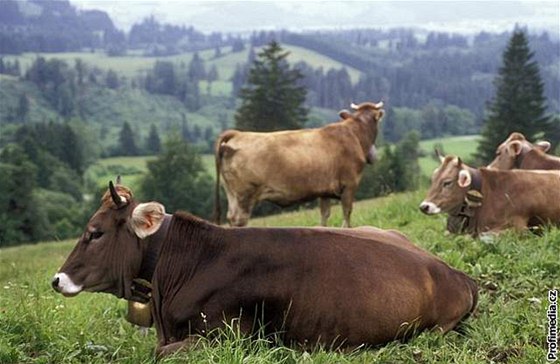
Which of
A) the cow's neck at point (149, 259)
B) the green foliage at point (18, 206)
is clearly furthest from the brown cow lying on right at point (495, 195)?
the green foliage at point (18, 206)

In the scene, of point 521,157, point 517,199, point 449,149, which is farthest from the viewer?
point 449,149

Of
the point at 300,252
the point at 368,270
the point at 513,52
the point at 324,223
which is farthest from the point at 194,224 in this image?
the point at 513,52

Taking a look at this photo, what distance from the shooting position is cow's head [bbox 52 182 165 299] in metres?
6.01

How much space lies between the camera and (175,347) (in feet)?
17.9

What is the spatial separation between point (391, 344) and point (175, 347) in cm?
160

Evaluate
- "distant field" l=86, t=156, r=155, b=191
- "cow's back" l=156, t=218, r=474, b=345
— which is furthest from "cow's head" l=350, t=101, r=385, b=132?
"distant field" l=86, t=156, r=155, b=191

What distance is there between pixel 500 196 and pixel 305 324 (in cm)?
549

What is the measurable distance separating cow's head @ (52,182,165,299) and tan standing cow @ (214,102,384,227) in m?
5.72

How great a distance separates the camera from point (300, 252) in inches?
227

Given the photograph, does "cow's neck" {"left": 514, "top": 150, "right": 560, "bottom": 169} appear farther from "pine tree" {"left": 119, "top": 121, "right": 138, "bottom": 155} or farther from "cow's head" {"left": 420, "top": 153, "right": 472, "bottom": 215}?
"pine tree" {"left": 119, "top": 121, "right": 138, "bottom": 155}

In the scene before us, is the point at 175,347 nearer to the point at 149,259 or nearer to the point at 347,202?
the point at 149,259

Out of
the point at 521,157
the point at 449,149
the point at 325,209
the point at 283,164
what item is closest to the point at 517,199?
the point at 521,157

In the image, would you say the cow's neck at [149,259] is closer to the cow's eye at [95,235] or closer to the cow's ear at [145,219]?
the cow's ear at [145,219]

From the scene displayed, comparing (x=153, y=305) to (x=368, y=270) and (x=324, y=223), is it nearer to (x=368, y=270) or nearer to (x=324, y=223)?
(x=368, y=270)
